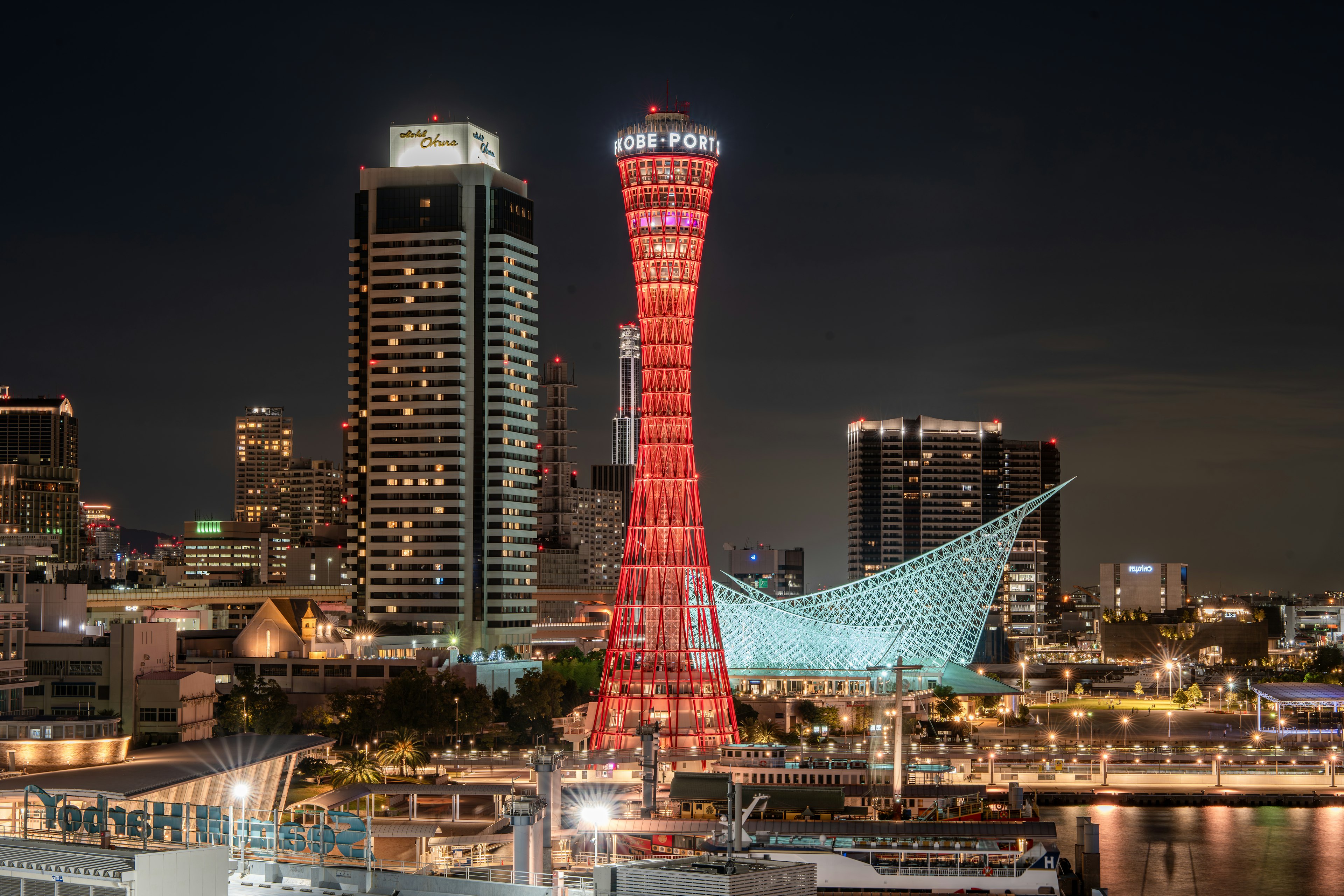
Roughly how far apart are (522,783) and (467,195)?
58.1 m

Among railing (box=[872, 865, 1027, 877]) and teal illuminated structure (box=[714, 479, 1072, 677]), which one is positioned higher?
teal illuminated structure (box=[714, 479, 1072, 677])

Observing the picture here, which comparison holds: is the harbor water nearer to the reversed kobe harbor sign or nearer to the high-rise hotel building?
the reversed kobe harbor sign

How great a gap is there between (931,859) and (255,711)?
37.0m

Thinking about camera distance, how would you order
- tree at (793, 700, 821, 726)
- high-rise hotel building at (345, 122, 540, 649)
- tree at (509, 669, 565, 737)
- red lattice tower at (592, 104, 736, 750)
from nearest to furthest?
red lattice tower at (592, 104, 736, 750)
tree at (509, 669, 565, 737)
tree at (793, 700, 821, 726)
high-rise hotel building at (345, 122, 540, 649)

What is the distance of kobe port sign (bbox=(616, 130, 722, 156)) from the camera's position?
65375 millimetres

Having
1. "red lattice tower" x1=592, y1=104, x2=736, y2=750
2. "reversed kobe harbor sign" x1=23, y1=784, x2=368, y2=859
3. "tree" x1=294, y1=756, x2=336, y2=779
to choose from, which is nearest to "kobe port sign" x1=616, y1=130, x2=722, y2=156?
"red lattice tower" x1=592, y1=104, x2=736, y2=750

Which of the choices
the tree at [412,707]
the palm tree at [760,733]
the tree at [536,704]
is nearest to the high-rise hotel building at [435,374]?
the tree at [536,704]

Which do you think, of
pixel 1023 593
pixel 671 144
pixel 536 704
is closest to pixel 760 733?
pixel 536 704

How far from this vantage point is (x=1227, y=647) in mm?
168250

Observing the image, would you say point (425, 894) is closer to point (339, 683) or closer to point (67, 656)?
point (67, 656)

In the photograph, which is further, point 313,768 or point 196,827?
point 313,768

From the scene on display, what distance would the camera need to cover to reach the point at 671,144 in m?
65.4

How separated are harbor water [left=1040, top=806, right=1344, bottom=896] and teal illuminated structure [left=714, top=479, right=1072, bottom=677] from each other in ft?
81.2

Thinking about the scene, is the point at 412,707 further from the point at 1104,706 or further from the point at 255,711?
the point at 1104,706
